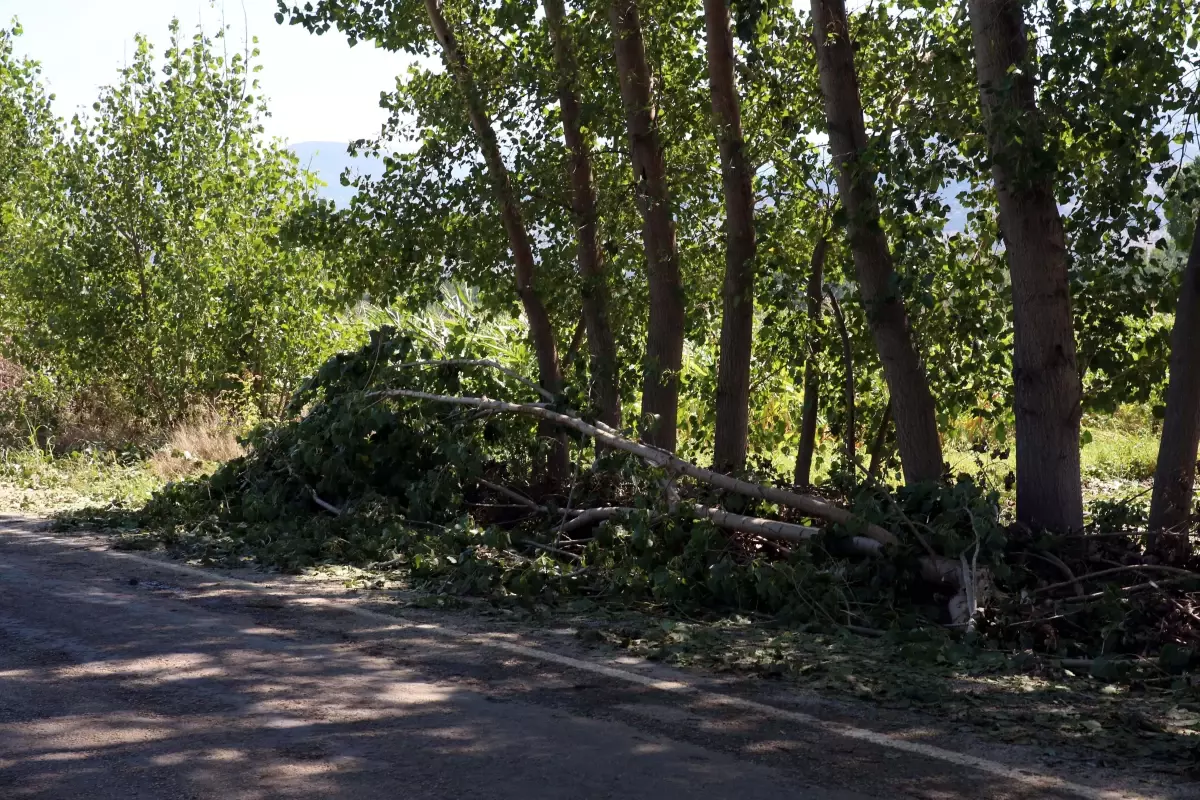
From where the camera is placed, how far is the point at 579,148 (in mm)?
15133

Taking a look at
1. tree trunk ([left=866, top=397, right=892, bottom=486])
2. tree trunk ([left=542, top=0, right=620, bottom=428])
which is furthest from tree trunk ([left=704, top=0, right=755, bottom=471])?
tree trunk ([left=866, top=397, right=892, bottom=486])

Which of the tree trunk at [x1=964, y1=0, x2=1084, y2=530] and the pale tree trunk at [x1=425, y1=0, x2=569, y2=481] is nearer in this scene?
the tree trunk at [x1=964, y1=0, x2=1084, y2=530]

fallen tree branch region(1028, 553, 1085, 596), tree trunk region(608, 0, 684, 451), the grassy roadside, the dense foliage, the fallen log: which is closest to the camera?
the grassy roadside

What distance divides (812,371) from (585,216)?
307 centimetres

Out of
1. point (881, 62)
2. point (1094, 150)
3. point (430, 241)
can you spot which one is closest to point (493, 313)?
point (430, 241)

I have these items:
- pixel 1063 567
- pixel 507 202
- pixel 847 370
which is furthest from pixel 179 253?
pixel 1063 567

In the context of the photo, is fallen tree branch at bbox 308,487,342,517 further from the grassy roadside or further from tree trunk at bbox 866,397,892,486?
tree trunk at bbox 866,397,892,486

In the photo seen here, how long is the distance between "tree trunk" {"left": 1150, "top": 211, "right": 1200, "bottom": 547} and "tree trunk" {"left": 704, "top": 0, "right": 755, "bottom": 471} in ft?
13.9

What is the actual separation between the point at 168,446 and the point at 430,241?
275 inches

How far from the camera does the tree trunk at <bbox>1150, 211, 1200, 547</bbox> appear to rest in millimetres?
9406

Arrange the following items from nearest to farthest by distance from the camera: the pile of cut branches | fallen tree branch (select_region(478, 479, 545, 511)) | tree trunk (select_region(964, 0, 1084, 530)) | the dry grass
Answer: the pile of cut branches, tree trunk (select_region(964, 0, 1084, 530)), fallen tree branch (select_region(478, 479, 545, 511)), the dry grass

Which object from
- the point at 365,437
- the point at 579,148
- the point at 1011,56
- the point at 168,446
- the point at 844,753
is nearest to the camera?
the point at 844,753

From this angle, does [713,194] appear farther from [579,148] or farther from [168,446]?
[168,446]

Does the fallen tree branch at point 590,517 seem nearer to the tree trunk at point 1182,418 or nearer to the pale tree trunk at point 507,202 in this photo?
the pale tree trunk at point 507,202
